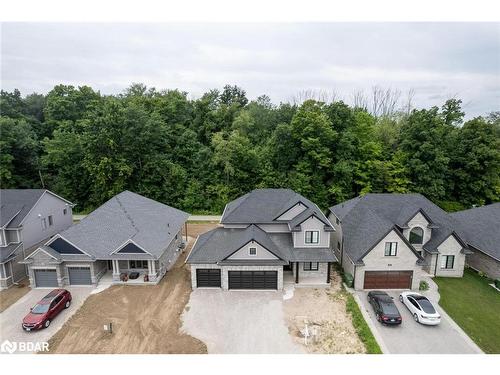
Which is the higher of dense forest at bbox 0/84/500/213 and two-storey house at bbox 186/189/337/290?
dense forest at bbox 0/84/500/213

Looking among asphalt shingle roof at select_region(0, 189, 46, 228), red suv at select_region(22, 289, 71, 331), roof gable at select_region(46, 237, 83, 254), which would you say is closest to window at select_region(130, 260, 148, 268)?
roof gable at select_region(46, 237, 83, 254)

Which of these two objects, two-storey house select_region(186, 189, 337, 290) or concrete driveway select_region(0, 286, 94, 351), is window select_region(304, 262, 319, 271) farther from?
concrete driveway select_region(0, 286, 94, 351)

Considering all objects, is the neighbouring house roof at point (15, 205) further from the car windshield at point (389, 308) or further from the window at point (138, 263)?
the car windshield at point (389, 308)

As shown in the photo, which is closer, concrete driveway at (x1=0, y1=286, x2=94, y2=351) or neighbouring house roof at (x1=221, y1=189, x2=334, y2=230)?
concrete driveway at (x1=0, y1=286, x2=94, y2=351)

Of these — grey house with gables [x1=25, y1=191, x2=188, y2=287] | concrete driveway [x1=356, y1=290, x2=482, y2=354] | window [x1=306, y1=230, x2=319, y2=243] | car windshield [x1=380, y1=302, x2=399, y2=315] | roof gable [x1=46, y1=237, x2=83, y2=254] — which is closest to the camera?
concrete driveway [x1=356, y1=290, x2=482, y2=354]

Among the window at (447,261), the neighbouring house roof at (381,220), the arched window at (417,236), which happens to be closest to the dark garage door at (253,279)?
the neighbouring house roof at (381,220)

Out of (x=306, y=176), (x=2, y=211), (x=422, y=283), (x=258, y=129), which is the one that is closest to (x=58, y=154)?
(x=2, y=211)

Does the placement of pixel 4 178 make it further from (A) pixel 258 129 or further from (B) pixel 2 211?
(A) pixel 258 129
